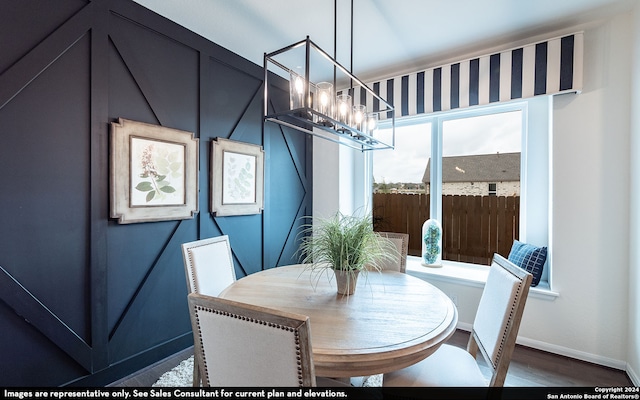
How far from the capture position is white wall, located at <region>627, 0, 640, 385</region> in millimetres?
2045

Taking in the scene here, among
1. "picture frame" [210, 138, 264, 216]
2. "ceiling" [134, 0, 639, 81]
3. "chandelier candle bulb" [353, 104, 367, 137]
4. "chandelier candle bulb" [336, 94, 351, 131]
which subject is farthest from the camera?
"picture frame" [210, 138, 264, 216]

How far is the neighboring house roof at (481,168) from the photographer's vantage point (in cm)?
298

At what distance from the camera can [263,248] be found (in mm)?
3211

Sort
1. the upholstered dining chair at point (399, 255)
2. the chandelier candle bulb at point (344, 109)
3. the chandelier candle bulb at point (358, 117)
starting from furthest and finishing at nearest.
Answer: the upholstered dining chair at point (399, 255), the chandelier candle bulb at point (358, 117), the chandelier candle bulb at point (344, 109)

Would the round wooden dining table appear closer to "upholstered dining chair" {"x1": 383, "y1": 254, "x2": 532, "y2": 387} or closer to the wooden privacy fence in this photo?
"upholstered dining chair" {"x1": 383, "y1": 254, "x2": 532, "y2": 387}

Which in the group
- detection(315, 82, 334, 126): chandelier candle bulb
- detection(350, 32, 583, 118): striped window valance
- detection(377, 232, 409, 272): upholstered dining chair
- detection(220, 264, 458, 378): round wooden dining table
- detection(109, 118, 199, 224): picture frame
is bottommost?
detection(220, 264, 458, 378): round wooden dining table

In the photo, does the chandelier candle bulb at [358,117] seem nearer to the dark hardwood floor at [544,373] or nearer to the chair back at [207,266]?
the chair back at [207,266]

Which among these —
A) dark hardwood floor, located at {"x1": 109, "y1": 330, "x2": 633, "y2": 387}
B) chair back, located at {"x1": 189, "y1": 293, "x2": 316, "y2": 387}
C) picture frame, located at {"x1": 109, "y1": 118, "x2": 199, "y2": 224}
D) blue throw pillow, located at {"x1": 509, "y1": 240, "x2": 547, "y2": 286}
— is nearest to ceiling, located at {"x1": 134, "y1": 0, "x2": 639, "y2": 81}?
picture frame, located at {"x1": 109, "y1": 118, "x2": 199, "y2": 224}

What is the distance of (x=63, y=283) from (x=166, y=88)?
1.54 metres

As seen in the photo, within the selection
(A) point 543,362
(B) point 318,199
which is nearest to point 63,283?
(B) point 318,199

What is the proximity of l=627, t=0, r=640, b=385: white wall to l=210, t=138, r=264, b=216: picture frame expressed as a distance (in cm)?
307

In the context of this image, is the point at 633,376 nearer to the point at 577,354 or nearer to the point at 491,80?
the point at 577,354

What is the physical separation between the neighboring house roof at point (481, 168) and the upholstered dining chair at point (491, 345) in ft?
5.82

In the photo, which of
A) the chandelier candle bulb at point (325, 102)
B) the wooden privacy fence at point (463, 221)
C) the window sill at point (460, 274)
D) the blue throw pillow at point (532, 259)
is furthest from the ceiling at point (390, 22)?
the window sill at point (460, 274)
